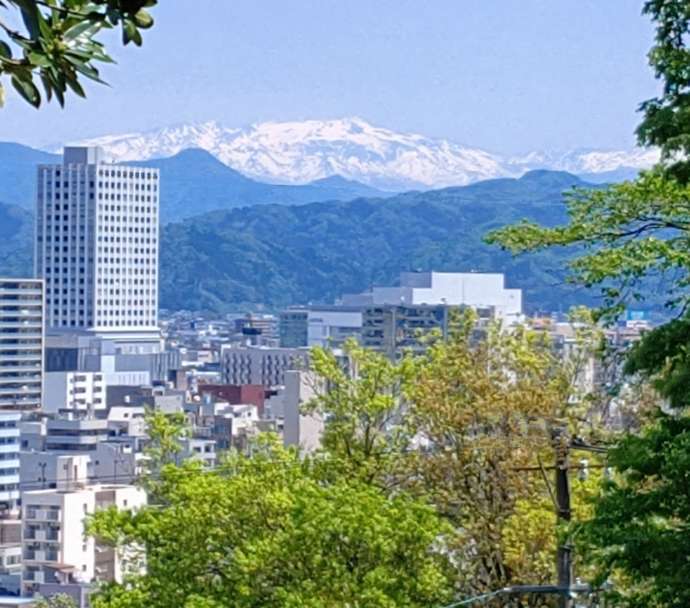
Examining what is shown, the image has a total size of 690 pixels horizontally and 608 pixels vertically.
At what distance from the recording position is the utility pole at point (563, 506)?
1148cm

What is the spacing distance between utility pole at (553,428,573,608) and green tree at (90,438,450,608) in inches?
55.4

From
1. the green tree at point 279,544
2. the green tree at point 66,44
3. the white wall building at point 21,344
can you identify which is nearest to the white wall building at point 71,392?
the white wall building at point 21,344

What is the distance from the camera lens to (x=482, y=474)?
47.4ft

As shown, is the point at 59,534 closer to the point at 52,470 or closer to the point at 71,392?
the point at 52,470

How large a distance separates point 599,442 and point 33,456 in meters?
102

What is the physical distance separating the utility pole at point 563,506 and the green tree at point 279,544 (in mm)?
1407

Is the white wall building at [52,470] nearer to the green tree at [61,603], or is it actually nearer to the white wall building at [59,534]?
the white wall building at [59,534]

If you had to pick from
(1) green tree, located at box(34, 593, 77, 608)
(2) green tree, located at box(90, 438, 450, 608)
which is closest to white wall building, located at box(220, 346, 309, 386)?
(1) green tree, located at box(34, 593, 77, 608)

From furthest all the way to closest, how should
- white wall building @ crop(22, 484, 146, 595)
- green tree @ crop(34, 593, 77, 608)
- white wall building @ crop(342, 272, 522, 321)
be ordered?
white wall building @ crop(342, 272, 522, 321) < white wall building @ crop(22, 484, 146, 595) < green tree @ crop(34, 593, 77, 608)

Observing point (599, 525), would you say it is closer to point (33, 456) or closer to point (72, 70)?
point (72, 70)

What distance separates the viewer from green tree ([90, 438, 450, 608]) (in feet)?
44.3

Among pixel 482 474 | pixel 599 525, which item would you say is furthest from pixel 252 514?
pixel 599 525

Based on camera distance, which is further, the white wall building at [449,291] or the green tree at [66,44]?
the white wall building at [449,291]

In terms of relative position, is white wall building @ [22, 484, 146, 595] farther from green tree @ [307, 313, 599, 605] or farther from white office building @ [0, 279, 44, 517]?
white office building @ [0, 279, 44, 517]
